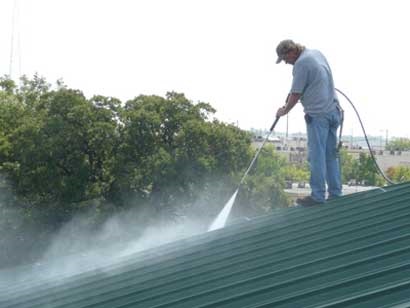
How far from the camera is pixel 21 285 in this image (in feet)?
26.7

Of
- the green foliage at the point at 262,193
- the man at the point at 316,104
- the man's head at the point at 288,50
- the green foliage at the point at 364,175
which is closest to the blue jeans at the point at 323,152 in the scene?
the man at the point at 316,104

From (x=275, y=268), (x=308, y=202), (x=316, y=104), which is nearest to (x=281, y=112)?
(x=316, y=104)

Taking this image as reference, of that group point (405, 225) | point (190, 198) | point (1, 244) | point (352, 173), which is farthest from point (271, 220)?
point (352, 173)

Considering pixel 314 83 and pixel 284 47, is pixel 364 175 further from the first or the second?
pixel 284 47

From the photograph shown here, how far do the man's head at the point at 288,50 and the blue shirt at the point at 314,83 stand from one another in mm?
62

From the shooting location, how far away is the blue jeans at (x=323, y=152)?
25.1ft

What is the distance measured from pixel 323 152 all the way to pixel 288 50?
1.08 metres

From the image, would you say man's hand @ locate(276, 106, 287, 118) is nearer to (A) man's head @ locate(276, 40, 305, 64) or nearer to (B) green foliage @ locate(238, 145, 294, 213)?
(A) man's head @ locate(276, 40, 305, 64)

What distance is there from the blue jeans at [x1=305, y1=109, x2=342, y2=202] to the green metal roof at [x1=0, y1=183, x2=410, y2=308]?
247 millimetres

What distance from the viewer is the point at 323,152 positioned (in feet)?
25.2

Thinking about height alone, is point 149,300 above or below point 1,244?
above

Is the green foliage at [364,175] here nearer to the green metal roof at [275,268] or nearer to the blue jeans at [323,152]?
the blue jeans at [323,152]

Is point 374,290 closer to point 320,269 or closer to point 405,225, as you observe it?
point 320,269

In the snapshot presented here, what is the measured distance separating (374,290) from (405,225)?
1640 millimetres
